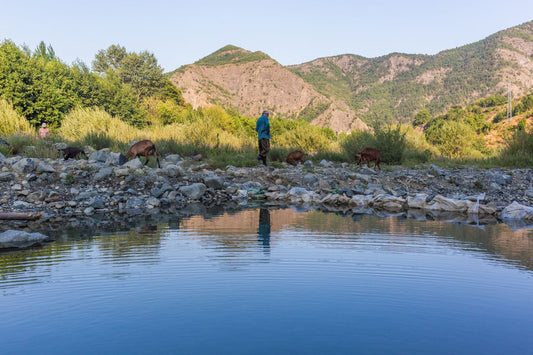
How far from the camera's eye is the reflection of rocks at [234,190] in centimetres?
862

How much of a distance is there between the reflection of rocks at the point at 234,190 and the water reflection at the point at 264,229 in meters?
1.50

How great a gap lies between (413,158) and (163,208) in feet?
45.9

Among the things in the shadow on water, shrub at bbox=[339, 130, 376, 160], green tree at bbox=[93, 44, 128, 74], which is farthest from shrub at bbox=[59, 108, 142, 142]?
green tree at bbox=[93, 44, 128, 74]

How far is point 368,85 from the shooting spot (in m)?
191

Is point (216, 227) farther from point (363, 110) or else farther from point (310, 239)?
A: point (363, 110)

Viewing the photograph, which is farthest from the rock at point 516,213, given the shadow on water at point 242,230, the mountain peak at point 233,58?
the mountain peak at point 233,58

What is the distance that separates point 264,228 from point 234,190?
14.8 feet

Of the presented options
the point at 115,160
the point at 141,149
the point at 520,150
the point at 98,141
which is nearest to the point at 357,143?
the point at 520,150

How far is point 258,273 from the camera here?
3.93 meters

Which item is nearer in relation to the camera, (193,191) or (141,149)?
(193,191)

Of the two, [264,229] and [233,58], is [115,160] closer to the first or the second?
[264,229]

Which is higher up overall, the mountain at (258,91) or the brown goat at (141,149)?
the mountain at (258,91)

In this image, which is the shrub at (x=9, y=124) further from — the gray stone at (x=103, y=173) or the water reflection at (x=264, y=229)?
the water reflection at (x=264, y=229)

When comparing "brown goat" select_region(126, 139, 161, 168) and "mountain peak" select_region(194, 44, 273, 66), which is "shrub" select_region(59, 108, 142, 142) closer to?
"brown goat" select_region(126, 139, 161, 168)
